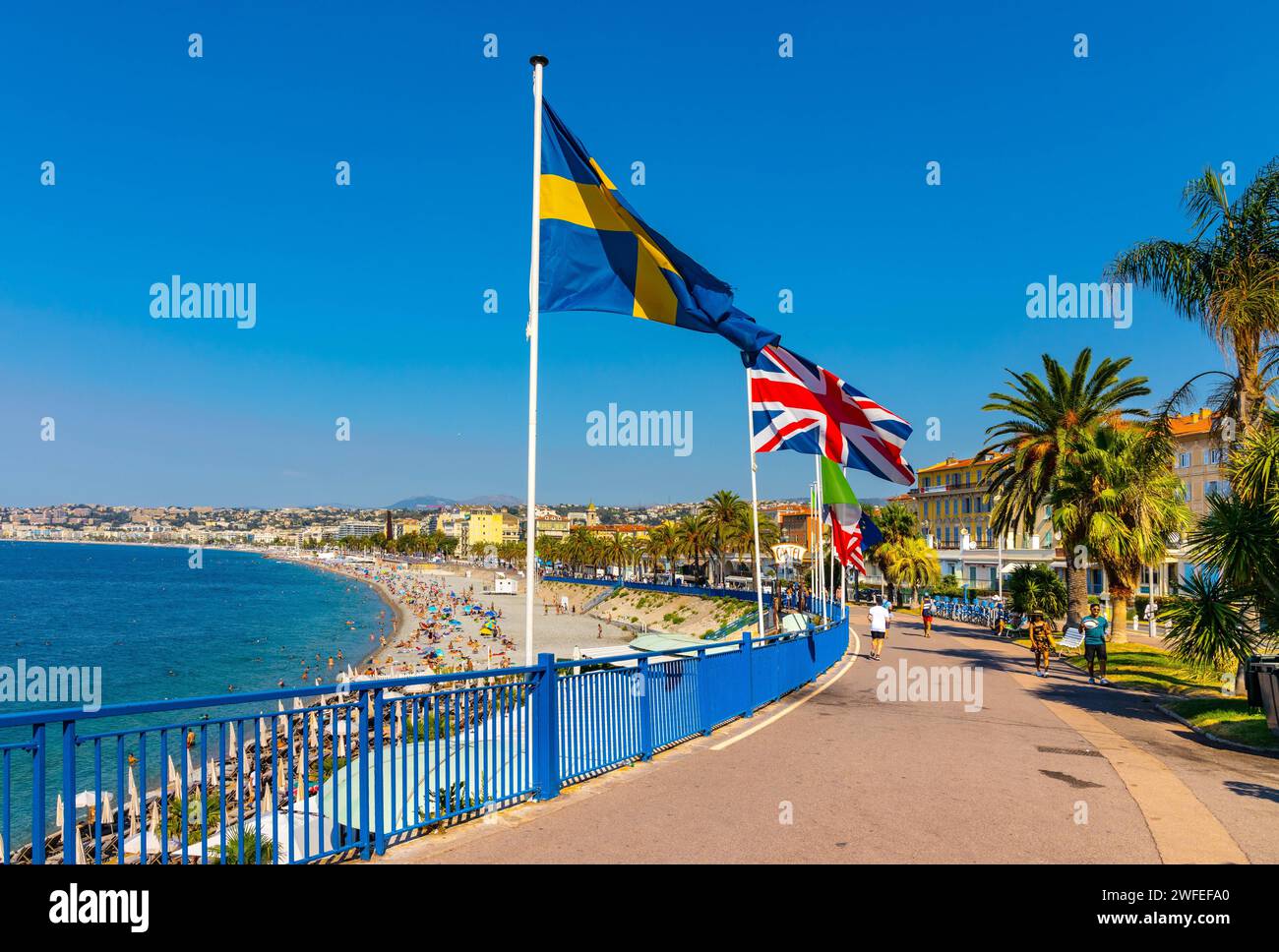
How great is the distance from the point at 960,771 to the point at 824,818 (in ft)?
9.53

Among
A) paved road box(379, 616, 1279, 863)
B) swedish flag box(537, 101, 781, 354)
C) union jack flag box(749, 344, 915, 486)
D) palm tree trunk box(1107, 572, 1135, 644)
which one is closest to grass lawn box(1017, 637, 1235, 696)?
palm tree trunk box(1107, 572, 1135, 644)

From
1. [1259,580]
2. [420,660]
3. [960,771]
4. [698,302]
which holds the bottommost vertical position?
[420,660]

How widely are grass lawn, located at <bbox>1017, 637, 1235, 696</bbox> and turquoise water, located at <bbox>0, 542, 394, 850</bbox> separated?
17.6m

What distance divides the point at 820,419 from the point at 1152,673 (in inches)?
446

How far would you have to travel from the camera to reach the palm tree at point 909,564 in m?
60.3

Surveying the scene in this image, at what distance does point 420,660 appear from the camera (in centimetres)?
5506

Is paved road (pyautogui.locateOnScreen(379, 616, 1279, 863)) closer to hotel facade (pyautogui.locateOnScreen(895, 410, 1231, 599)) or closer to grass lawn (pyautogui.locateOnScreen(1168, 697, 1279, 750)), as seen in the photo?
grass lawn (pyautogui.locateOnScreen(1168, 697, 1279, 750))


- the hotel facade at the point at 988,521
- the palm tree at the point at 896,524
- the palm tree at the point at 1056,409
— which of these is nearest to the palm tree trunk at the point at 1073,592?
the palm tree at the point at 1056,409

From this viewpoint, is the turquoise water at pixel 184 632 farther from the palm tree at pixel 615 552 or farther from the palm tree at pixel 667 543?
the palm tree at pixel 615 552

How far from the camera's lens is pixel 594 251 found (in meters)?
9.15

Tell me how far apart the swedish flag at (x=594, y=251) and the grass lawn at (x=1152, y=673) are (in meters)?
10.7
